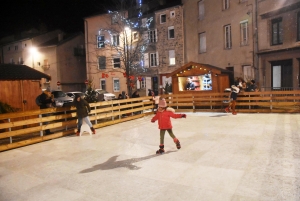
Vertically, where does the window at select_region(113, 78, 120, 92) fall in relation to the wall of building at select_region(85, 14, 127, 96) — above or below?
below

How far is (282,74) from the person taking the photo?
17734 mm

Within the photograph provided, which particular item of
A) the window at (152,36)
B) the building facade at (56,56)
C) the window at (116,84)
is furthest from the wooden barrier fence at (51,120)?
the building facade at (56,56)

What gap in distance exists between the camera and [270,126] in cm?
937

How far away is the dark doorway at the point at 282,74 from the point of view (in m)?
17.2

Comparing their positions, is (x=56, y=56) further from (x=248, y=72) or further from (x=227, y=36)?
(x=248, y=72)

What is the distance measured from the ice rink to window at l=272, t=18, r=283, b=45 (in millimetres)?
11184

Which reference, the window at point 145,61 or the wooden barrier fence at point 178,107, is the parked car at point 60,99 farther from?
the window at point 145,61

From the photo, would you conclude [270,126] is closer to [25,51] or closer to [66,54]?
[66,54]

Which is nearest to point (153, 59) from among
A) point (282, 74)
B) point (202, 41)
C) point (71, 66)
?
point (202, 41)

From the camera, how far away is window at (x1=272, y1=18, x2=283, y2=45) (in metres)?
17.4

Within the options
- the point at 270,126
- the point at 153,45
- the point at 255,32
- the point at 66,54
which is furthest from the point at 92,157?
the point at 66,54

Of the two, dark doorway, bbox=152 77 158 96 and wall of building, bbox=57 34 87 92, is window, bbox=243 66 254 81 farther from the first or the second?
wall of building, bbox=57 34 87 92

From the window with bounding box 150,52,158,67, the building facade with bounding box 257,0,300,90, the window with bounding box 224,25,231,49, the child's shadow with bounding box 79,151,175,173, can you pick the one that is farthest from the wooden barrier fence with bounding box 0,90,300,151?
the window with bounding box 150,52,158,67

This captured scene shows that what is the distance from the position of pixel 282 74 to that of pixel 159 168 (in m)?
15.9
